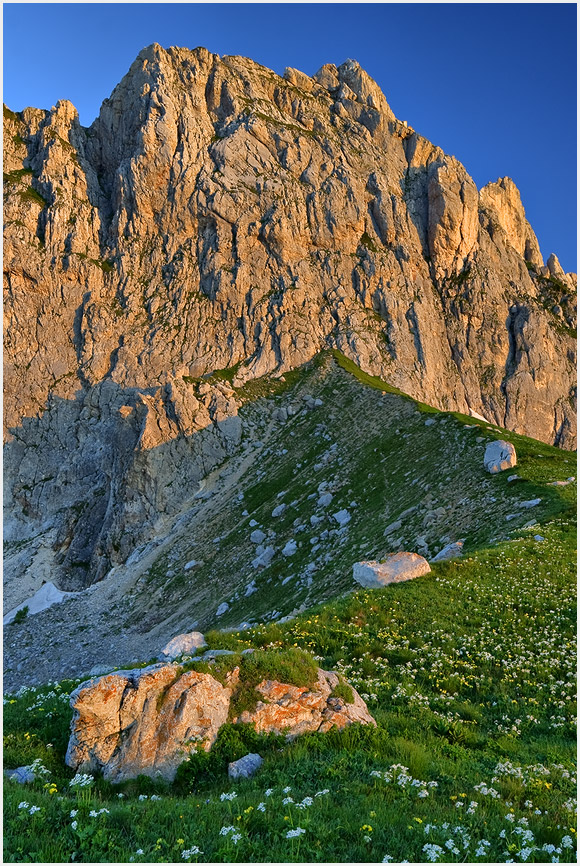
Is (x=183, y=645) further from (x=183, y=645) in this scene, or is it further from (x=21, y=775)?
(x=21, y=775)

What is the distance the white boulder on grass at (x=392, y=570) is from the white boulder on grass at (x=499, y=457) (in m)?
A: 14.8

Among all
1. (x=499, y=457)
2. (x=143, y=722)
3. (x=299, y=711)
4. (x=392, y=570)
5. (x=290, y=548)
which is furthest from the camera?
(x=290, y=548)

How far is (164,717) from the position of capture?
11.0m

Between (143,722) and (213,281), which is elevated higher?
(213,281)

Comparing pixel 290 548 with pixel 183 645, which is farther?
pixel 290 548

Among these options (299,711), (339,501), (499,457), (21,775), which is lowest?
(21,775)

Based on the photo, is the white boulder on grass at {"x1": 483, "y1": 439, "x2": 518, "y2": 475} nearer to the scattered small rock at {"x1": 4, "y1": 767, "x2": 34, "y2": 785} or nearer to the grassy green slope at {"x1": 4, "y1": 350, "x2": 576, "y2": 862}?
the grassy green slope at {"x1": 4, "y1": 350, "x2": 576, "y2": 862}

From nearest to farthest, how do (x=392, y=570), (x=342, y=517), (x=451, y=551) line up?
(x=392, y=570) → (x=451, y=551) → (x=342, y=517)

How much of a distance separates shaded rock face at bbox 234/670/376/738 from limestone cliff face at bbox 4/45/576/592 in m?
57.5

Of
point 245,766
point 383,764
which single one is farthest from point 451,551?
point 245,766

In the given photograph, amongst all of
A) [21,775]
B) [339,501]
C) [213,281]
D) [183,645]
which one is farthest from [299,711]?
[213,281]

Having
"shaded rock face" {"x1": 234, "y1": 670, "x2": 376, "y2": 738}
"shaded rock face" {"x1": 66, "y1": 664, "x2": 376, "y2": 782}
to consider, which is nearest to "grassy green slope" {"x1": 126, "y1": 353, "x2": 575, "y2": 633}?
"shaded rock face" {"x1": 234, "y1": 670, "x2": 376, "y2": 738}

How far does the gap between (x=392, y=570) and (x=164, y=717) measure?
14645 mm

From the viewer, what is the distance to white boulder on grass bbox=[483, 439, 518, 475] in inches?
1405
